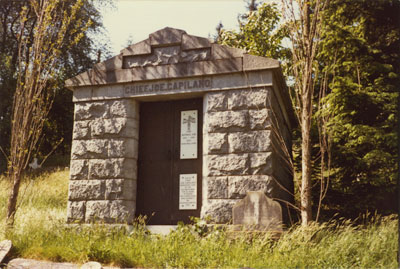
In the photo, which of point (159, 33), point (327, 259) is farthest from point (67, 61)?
point (327, 259)

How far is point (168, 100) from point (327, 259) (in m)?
4.00

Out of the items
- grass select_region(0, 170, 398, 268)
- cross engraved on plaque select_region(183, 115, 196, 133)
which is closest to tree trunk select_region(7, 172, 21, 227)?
grass select_region(0, 170, 398, 268)

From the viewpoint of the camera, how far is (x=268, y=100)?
265 inches

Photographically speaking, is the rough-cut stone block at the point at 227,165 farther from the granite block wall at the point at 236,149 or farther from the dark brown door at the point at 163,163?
the dark brown door at the point at 163,163

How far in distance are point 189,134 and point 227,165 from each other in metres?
1.03

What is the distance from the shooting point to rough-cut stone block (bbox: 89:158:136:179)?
24.0 feet

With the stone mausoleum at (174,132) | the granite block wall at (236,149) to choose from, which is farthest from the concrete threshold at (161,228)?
the granite block wall at (236,149)

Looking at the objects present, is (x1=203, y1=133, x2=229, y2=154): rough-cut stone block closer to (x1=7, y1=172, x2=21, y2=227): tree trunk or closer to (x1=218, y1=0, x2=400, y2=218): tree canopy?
(x1=218, y1=0, x2=400, y2=218): tree canopy

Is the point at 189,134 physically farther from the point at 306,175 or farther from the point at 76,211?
the point at 76,211

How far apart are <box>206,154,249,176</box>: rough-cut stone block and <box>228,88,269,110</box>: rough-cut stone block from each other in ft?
2.78

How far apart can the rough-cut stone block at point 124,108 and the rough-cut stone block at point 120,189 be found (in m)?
1.22

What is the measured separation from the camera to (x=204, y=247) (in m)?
5.74

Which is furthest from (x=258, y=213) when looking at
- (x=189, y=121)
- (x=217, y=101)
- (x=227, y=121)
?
(x=189, y=121)

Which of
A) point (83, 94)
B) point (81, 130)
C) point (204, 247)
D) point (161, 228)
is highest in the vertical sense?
point (83, 94)
